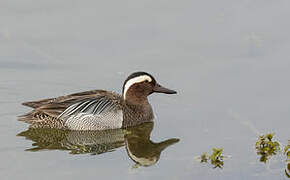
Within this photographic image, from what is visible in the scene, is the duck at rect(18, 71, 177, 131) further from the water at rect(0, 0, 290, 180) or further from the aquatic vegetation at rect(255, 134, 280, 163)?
the aquatic vegetation at rect(255, 134, 280, 163)

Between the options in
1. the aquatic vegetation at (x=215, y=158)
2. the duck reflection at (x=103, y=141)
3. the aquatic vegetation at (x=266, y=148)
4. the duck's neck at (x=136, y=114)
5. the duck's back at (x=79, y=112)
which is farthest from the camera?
the duck's neck at (x=136, y=114)

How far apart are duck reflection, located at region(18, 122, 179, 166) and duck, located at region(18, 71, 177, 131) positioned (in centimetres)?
15

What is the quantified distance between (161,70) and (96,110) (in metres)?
2.18

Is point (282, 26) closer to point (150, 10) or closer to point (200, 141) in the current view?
point (150, 10)

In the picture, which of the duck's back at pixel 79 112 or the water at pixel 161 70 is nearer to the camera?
the water at pixel 161 70

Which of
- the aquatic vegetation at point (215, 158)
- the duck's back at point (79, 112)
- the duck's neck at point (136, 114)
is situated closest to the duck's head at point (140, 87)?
the duck's neck at point (136, 114)

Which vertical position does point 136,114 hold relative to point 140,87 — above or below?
below

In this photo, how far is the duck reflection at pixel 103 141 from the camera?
463 inches

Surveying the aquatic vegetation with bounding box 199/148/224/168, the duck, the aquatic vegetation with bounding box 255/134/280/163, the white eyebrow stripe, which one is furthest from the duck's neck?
the aquatic vegetation with bounding box 255/134/280/163

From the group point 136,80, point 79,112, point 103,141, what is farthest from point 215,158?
point 79,112

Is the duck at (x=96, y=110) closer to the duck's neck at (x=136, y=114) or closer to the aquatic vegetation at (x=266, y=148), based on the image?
the duck's neck at (x=136, y=114)

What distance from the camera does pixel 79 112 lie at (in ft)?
43.4

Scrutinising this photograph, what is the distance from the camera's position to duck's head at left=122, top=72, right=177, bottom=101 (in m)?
13.5

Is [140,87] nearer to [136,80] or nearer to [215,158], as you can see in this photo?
[136,80]
